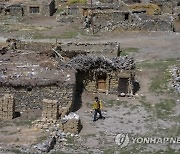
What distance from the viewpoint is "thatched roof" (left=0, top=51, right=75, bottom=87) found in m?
36.4

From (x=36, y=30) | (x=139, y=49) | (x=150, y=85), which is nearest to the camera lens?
(x=150, y=85)

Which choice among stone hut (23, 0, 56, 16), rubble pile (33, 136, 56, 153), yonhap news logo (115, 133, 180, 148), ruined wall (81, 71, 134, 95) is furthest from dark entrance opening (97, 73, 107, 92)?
stone hut (23, 0, 56, 16)

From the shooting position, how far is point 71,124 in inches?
1289

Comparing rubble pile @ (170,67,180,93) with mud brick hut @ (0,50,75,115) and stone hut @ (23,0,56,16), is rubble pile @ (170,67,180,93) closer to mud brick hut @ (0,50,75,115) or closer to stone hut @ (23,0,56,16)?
A: mud brick hut @ (0,50,75,115)

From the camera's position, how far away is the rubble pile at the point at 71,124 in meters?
32.7

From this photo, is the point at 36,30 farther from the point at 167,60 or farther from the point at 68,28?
the point at 167,60

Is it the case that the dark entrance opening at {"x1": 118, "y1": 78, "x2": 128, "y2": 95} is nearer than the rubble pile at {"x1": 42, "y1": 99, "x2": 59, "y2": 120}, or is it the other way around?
the rubble pile at {"x1": 42, "y1": 99, "x2": 59, "y2": 120}

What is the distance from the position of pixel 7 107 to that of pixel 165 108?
981 cm

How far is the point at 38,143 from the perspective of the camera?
31484 mm

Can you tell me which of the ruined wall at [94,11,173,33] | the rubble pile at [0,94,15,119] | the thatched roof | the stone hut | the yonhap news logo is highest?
the stone hut

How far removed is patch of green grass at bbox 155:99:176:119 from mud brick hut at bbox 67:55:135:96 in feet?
8.50

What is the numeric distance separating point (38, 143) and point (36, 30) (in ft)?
97.1

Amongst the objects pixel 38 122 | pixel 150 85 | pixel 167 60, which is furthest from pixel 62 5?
pixel 38 122

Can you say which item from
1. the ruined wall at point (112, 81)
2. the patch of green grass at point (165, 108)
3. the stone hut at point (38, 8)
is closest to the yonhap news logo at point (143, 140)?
the patch of green grass at point (165, 108)
